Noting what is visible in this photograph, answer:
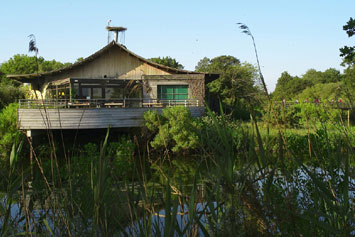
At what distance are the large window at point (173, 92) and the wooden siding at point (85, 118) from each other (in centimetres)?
499

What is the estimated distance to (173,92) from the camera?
22.4 metres

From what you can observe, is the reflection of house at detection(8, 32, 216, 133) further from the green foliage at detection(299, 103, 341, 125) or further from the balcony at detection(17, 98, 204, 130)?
the green foliage at detection(299, 103, 341, 125)

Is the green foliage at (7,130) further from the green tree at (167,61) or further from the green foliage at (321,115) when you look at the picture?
the green tree at (167,61)

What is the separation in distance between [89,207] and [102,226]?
0.72 meters

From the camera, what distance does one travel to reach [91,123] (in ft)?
54.1

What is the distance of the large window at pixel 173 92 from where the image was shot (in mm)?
22312

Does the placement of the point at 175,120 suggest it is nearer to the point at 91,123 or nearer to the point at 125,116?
the point at 125,116

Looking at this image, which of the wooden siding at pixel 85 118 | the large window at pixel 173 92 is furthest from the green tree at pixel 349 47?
the large window at pixel 173 92

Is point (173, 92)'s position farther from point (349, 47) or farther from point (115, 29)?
point (349, 47)

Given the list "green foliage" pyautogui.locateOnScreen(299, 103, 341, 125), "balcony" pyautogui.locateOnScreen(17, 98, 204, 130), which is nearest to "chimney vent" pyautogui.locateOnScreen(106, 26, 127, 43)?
"balcony" pyautogui.locateOnScreen(17, 98, 204, 130)

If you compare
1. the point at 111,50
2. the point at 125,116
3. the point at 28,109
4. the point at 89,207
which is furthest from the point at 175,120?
the point at 89,207

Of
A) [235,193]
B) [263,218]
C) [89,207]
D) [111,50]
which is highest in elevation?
[111,50]

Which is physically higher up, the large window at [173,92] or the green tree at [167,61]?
the green tree at [167,61]

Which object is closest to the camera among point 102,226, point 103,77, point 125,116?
point 102,226
